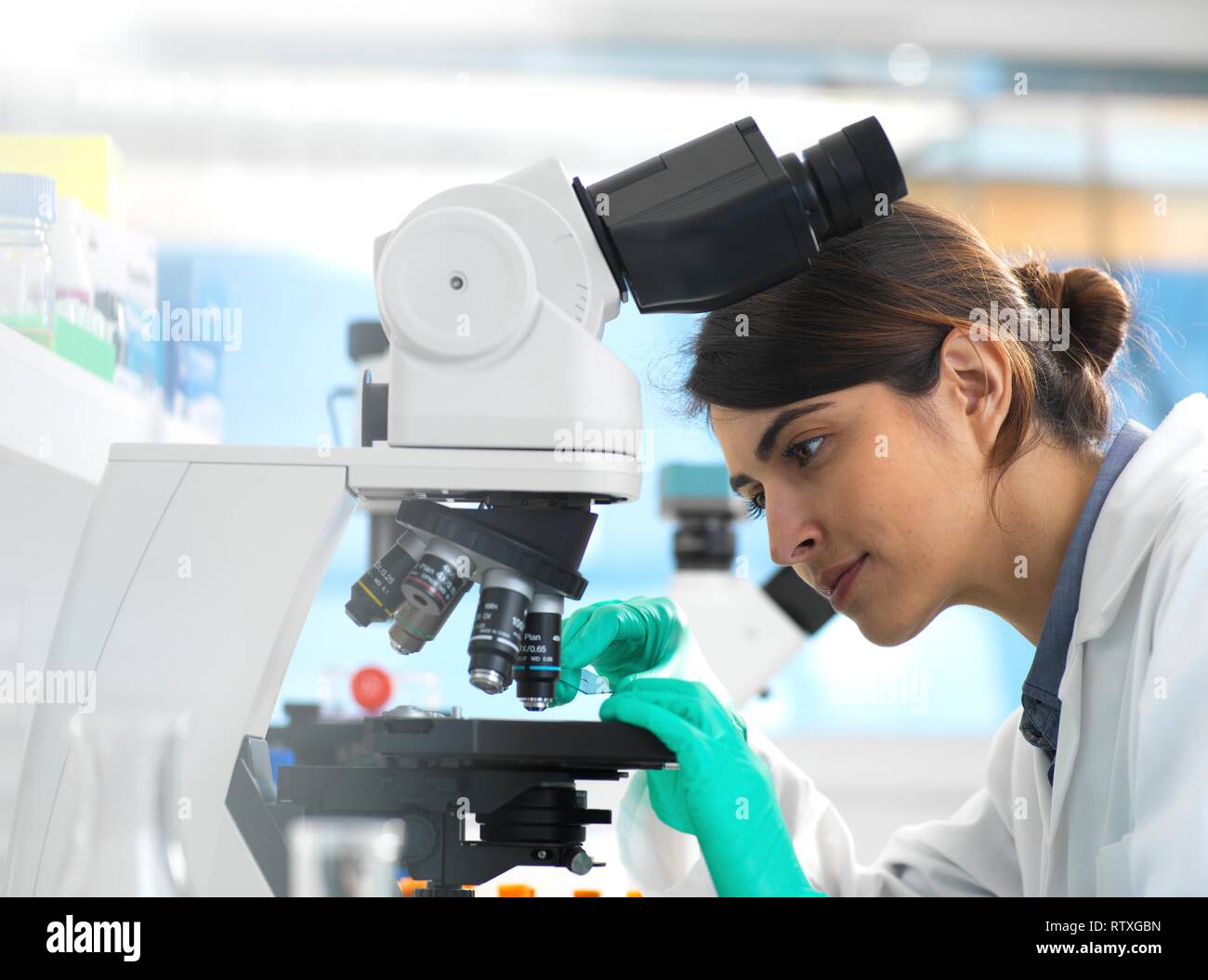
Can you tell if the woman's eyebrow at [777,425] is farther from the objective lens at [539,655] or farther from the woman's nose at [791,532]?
the objective lens at [539,655]

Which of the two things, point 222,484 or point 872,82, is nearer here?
point 222,484

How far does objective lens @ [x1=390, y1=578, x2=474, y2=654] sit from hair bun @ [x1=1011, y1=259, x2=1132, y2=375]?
73 cm

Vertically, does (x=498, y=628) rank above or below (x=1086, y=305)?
below

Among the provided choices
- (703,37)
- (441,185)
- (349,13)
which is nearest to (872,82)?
(703,37)

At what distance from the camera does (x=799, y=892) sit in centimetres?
89

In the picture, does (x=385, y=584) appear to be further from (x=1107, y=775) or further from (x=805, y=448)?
(x=1107, y=775)

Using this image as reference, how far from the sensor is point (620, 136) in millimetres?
2807

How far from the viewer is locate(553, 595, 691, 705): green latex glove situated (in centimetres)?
109

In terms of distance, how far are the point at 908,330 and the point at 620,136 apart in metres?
1.93

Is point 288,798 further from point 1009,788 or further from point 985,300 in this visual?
point 1009,788

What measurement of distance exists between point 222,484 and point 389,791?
9.7 inches

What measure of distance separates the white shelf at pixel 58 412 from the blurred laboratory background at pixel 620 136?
131 centimetres

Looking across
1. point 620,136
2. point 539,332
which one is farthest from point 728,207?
point 620,136

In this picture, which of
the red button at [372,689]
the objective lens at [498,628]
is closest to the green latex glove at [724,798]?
the objective lens at [498,628]
